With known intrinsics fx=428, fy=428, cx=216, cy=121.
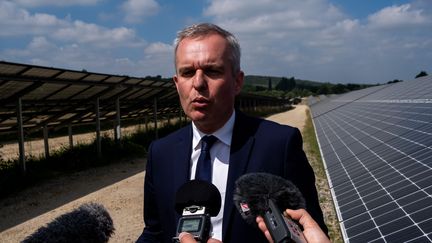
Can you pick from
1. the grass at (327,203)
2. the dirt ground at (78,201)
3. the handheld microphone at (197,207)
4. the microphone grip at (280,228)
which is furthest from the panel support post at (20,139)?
the microphone grip at (280,228)

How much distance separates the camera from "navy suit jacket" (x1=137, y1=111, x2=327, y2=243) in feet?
7.02

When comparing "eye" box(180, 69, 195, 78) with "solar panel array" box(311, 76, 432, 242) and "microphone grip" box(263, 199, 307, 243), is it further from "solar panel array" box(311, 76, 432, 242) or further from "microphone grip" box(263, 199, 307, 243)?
"solar panel array" box(311, 76, 432, 242)

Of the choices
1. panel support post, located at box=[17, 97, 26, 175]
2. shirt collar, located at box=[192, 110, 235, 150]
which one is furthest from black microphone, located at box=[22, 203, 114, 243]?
panel support post, located at box=[17, 97, 26, 175]

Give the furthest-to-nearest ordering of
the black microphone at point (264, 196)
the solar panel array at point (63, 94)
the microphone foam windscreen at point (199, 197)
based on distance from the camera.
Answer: the solar panel array at point (63, 94) < the microphone foam windscreen at point (199, 197) < the black microphone at point (264, 196)

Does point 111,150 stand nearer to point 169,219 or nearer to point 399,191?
point 399,191

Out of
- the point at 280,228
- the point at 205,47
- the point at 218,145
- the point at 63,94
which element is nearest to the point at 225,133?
the point at 218,145

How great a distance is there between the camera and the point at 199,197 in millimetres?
1735

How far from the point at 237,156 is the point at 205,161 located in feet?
0.57

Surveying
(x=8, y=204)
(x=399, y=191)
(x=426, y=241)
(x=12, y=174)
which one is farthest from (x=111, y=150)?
(x=426, y=241)

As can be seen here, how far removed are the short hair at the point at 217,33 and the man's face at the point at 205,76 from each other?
0.09ft

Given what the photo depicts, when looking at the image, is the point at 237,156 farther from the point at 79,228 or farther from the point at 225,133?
the point at 79,228

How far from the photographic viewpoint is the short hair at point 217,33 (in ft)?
7.11

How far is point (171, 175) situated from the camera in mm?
2396

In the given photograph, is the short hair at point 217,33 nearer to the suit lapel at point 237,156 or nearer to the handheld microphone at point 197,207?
the suit lapel at point 237,156
